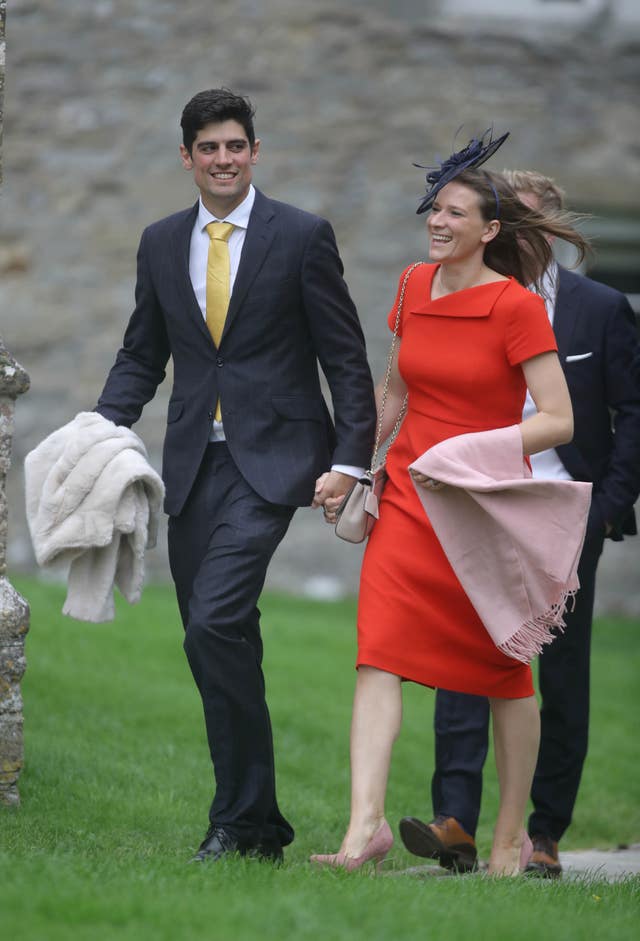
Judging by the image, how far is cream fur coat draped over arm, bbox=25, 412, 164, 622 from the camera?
471cm

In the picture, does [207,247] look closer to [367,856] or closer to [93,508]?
[93,508]

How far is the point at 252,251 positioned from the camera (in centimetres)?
485

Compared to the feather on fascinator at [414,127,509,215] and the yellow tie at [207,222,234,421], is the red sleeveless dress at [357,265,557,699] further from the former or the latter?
the yellow tie at [207,222,234,421]

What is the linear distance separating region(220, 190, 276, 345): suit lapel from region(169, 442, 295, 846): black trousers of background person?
51cm

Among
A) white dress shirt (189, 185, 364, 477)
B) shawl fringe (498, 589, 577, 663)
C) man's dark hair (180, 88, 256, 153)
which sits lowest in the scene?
shawl fringe (498, 589, 577, 663)

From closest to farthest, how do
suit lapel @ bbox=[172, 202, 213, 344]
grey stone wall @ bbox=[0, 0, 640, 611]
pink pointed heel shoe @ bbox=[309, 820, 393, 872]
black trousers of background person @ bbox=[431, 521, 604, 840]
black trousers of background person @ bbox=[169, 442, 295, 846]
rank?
pink pointed heel shoe @ bbox=[309, 820, 393, 872] → black trousers of background person @ bbox=[169, 442, 295, 846] → suit lapel @ bbox=[172, 202, 213, 344] → black trousers of background person @ bbox=[431, 521, 604, 840] → grey stone wall @ bbox=[0, 0, 640, 611]

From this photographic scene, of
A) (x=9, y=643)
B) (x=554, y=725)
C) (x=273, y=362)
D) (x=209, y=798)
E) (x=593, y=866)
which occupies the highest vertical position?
(x=273, y=362)

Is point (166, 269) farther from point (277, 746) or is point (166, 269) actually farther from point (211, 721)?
point (277, 746)

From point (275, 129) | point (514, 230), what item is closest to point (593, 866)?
point (514, 230)

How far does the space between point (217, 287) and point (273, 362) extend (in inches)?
11.4

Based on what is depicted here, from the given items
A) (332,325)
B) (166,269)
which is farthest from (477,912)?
(166,269)

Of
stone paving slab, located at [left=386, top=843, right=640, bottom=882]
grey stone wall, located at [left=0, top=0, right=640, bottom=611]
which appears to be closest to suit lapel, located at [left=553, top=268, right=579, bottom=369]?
stone paving slab, located at [left=386, top=843, right=640, bottom=882]

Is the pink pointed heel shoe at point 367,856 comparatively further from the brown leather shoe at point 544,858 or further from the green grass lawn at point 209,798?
the brown leather shoe at point 544,858

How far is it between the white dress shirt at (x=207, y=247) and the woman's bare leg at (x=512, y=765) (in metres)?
0.90
